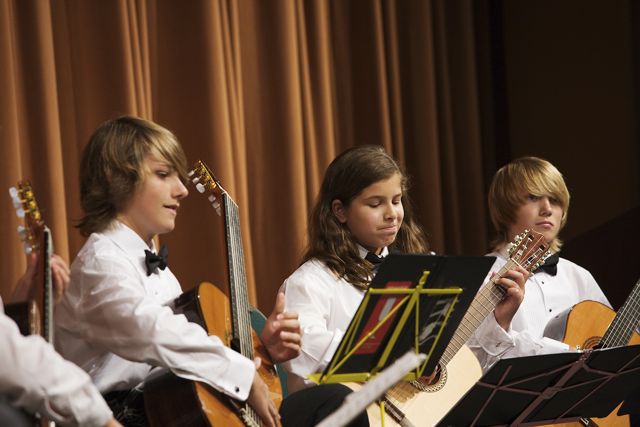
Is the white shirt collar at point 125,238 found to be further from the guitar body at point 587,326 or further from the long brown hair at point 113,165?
the guitar body at point 587,326

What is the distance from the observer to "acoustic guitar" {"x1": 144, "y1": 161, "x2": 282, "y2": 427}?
2617 millimetres

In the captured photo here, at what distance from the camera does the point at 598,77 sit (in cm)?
582

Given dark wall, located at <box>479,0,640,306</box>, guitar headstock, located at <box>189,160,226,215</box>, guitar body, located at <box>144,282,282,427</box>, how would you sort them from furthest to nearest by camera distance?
dark wall, located at <box>479,0,640,306</box> → guitar headstock, located at <box>189,160,226,215</box> → guitar body, located at <box>144,282,282,427</box>

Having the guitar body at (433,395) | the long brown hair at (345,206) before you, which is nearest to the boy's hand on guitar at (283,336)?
the guitar body at (433,395)

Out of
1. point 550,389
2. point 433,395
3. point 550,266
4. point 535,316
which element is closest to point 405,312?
point 550,389

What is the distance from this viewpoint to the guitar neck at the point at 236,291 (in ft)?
9.30

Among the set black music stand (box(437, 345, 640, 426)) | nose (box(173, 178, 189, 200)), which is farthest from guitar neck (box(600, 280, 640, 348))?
nose (box(173, 178, 189, 200))

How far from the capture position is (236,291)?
2836mm

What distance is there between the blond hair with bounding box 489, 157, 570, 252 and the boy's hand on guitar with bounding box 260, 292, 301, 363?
1.90 metres

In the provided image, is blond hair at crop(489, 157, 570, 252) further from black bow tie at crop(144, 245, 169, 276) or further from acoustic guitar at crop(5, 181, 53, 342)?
acoustic guitar at crop(5, 181, 53, 342)

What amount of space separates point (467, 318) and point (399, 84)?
7.58 ft

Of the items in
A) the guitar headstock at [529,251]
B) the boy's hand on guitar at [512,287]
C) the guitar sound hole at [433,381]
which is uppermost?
the guitar headstock at [529,251]

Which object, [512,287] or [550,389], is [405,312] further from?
[512,287]

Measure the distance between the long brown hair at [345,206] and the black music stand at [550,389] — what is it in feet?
2.66
